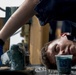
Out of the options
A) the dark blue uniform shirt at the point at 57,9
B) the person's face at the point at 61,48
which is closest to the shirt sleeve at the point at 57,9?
the dark blue uniform shirt at the point at 57,9

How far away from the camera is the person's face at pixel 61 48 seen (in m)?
1.67

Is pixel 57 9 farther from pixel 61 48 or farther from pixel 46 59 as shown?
pixel 46 59

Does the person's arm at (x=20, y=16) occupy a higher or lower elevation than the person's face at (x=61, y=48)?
higher

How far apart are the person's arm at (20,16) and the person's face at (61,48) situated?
38 cm

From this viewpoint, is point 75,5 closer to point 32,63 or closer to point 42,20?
point 42,20

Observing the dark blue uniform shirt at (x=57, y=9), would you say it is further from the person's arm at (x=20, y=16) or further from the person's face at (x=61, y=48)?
the person's face at (x=61, y=48)

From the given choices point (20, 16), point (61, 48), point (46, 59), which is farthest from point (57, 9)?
point (46, 59)

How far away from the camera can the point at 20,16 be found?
1.47 metres

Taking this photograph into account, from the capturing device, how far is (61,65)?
157 cm

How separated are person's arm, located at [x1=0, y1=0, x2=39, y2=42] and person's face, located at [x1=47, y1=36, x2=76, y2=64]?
0.38 m

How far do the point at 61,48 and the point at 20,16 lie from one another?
17.2 inches

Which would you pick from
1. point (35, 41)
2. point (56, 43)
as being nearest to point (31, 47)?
point (35, 41)

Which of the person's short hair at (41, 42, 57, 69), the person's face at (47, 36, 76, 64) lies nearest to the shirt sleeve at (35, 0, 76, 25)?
the person's face at (47, 36, 76, 64)

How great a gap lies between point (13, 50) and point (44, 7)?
42cm
